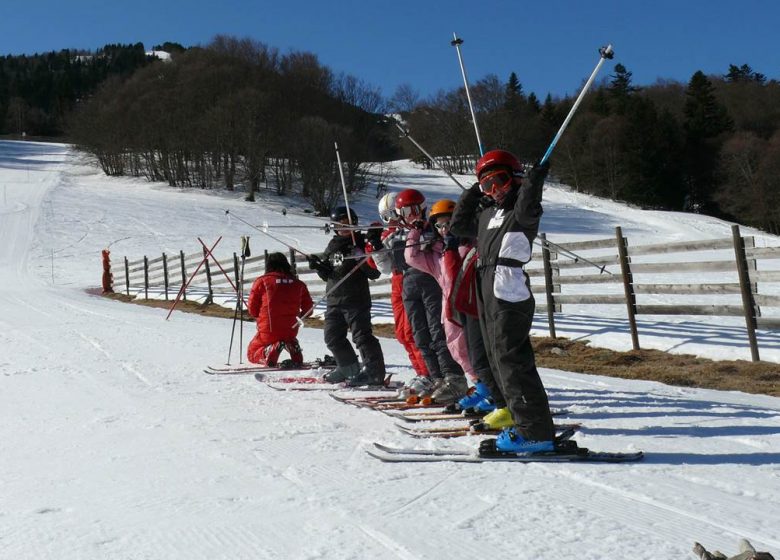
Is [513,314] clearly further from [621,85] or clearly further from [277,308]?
[621,85]

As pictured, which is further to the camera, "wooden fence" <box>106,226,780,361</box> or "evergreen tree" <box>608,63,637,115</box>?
"evergreen tree" <box>608,63,637,115</box>

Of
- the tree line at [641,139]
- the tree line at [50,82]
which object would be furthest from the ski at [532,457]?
the tree line at [50,82]

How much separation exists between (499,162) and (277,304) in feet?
15.1

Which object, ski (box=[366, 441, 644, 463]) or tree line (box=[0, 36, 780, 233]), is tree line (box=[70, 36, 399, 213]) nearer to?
tree line (box=[0, 36, 780, 233])

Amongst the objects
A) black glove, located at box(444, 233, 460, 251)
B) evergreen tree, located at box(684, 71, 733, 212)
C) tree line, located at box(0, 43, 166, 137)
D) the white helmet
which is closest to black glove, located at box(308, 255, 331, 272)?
the white helmet

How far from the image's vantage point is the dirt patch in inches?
269

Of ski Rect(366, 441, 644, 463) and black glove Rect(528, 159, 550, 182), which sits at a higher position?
black glove Rect(528, 159, 550, 182)

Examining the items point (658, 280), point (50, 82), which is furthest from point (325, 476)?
point (50, 82)

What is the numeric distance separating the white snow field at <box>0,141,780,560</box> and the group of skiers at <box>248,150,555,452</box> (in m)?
0.53

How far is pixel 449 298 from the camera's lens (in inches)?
191

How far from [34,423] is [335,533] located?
338 cm

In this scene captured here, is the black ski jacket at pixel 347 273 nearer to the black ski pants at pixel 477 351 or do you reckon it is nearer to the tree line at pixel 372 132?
the black ski pants at pixel 477 351

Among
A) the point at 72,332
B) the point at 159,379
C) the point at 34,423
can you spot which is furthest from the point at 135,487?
the point at 72,332

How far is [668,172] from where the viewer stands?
59.1m
